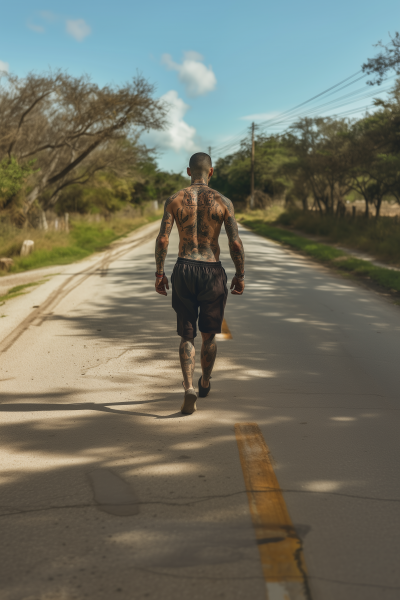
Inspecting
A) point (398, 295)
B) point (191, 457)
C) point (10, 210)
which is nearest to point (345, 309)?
point (398, 295)

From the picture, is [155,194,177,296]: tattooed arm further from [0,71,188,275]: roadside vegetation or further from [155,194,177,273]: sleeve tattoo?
[0,71,188,275]: roadside vegetation

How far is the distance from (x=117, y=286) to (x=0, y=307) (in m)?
2.81

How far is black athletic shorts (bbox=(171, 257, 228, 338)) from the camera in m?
4.89

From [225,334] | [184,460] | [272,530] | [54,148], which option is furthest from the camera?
[54,148]

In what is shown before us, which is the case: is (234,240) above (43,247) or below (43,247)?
above

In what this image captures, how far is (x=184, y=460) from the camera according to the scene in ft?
12.7

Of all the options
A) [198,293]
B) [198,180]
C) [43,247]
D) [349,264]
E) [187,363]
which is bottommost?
[349,264]

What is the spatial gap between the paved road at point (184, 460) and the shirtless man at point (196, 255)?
68 cm

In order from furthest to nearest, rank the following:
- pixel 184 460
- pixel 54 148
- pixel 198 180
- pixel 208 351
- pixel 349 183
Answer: pixel 349 183
pixel 54 148
pixel 208 351
pixel 198 180
pixel 184 460

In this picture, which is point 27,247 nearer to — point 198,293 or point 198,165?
point 198,165

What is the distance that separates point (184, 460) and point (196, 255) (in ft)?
5.94

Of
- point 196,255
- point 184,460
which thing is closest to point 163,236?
point 196,255

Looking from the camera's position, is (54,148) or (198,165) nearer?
(198,165)

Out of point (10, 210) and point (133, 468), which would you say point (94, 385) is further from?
point (10, 210)
